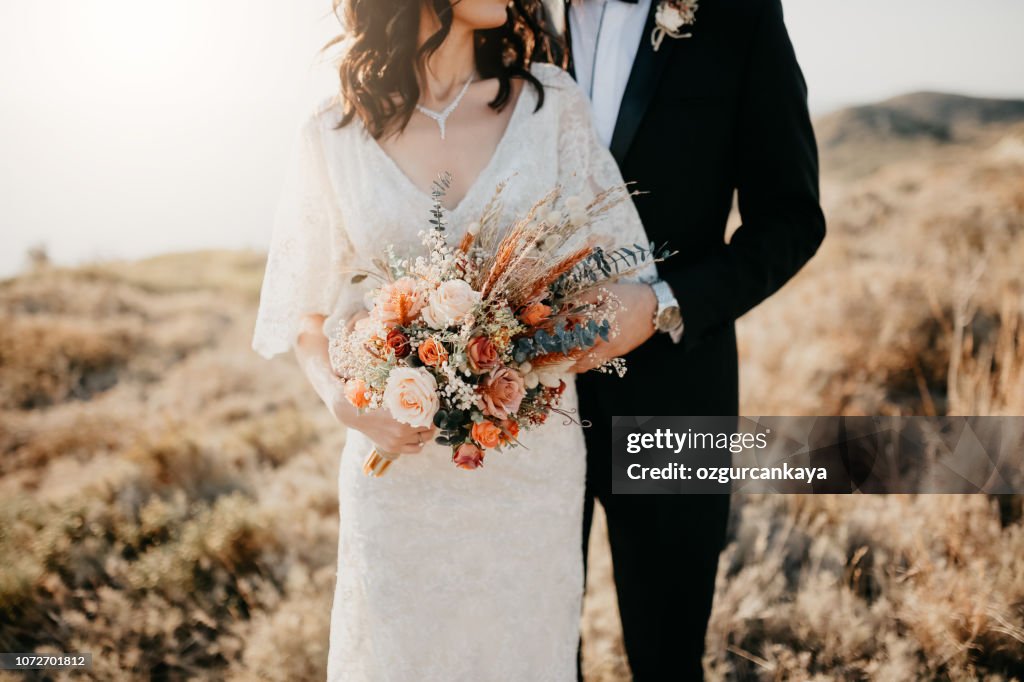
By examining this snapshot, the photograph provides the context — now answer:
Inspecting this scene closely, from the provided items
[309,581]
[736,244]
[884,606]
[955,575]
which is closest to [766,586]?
[884,606]

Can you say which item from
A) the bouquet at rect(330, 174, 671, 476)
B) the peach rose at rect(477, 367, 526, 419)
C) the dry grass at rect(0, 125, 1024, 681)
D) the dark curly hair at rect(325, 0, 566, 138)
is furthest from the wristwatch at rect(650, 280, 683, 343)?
the dry grass at rect(0, 125, 1024, 681)

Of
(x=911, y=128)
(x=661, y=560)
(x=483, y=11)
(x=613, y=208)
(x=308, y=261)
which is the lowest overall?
(x=661, y=560)

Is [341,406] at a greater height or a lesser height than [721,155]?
lesser

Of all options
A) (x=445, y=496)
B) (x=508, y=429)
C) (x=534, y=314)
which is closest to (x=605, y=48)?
(x=534, y=314)

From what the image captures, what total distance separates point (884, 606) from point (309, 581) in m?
2.78

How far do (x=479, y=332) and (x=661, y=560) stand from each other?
104 cm

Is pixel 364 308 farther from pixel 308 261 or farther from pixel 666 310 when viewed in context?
pixel 666 310

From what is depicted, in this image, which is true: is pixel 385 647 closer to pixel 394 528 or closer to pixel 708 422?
pixel 394 528

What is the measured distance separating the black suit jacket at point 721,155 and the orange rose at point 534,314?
0.47m

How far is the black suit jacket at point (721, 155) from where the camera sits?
65.7 inches

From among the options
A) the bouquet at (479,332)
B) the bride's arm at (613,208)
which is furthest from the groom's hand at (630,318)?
the bouquet at (479,332)

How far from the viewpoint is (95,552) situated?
3619mm

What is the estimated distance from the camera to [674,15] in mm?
1674

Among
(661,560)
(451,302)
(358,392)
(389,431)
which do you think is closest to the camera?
(451,302)
